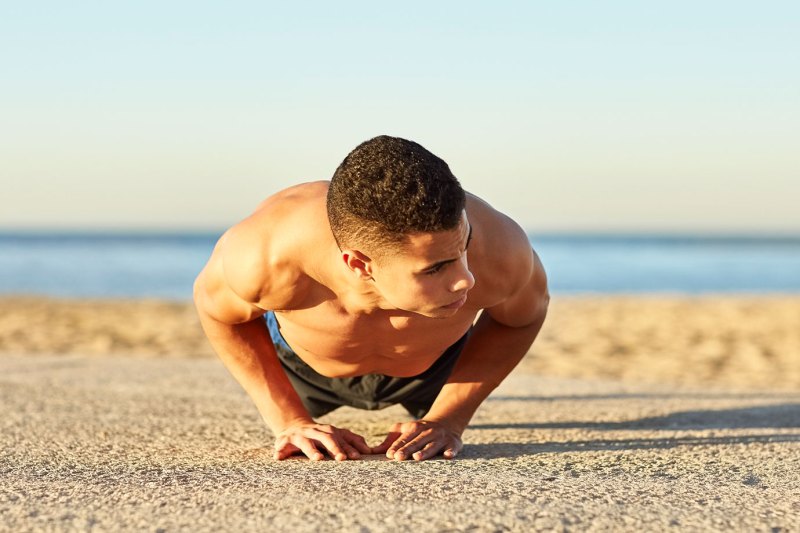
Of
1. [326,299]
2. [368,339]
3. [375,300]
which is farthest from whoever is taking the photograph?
[368,339]

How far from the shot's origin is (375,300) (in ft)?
9.27

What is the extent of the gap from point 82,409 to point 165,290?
1570 cm

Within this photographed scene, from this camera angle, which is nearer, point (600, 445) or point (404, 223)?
point (404, 223)

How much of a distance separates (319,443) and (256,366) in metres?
0.43

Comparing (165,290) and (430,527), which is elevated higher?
(430,527)

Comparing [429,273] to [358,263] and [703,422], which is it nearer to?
[358,263]

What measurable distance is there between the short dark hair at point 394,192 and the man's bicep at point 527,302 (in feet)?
2.06

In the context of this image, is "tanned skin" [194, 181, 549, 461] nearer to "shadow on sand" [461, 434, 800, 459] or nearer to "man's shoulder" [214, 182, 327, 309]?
"man's shoulder" [214, 182, 327, 309]

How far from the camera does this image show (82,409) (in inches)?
165

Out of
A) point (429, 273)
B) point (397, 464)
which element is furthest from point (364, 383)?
point (429, 273)

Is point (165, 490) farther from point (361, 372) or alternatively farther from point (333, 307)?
point (361, 372)

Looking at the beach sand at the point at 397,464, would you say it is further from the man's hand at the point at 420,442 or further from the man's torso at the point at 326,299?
the man's torso at the point at 326,299

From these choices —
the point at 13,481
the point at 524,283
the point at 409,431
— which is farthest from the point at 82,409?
the point at 524,283

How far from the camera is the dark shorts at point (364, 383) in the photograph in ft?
11.1
